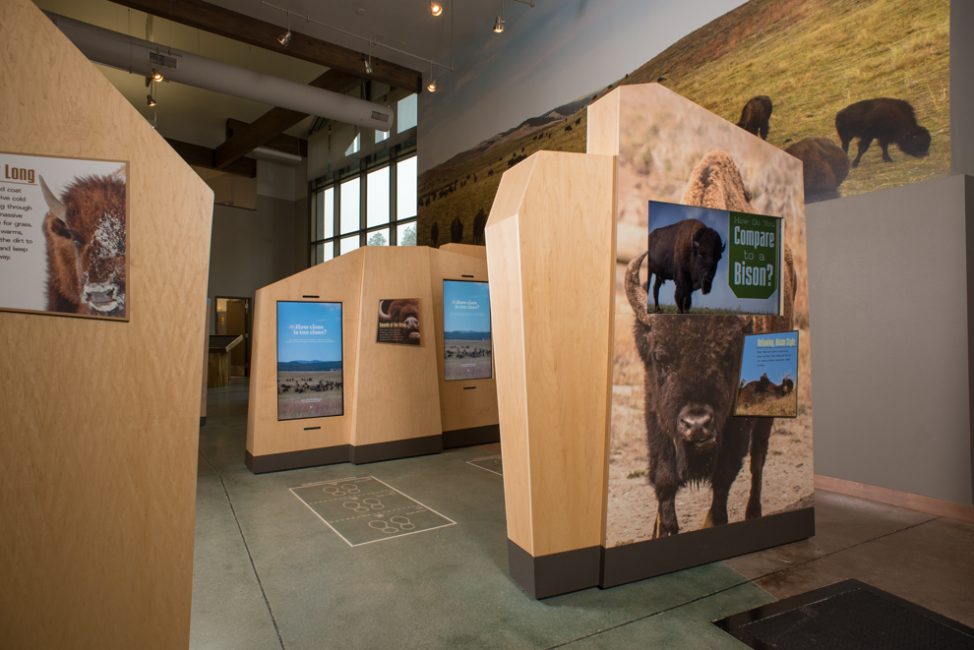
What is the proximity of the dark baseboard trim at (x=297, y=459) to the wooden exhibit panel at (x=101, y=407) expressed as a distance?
13.2 feet

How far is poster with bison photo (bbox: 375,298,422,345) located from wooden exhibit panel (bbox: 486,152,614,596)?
313cm

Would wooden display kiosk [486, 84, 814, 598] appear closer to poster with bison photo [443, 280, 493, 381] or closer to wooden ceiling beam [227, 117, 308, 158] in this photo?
poster with bison photo [443, 280, 493, 381]

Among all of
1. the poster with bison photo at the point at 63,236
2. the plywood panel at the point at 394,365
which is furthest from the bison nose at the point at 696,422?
the plywood panel at the point at 394,365

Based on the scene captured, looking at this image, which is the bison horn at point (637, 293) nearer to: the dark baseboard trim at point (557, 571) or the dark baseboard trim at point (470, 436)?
the dark baseboard trim at point (557, 571)

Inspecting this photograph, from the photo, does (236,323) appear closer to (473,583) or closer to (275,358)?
(275,358)

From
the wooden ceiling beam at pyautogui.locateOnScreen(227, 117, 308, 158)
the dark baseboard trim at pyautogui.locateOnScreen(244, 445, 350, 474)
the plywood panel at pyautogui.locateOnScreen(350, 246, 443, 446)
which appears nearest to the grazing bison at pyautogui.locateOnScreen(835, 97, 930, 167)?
the plywood panel at pyautogui.locateOnScreen(350, 246, 443, 446)

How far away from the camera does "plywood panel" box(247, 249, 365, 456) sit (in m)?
5.61

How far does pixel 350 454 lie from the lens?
605 centimetres

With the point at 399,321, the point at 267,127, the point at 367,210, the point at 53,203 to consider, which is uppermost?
the point at 267,127

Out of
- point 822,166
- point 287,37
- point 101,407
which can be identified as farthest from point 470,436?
point 287,37

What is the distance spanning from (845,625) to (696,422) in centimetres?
115

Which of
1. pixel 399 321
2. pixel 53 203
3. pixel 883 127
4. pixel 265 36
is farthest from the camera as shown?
pixel 265 36

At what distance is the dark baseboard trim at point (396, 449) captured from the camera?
5988 millimetres

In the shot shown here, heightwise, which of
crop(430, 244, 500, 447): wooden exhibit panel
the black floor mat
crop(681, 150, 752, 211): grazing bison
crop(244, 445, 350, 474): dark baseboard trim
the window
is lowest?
the black floor mat
